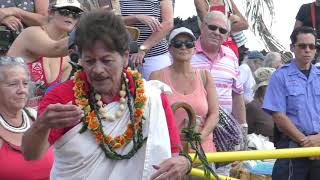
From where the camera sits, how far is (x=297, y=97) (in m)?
6.61

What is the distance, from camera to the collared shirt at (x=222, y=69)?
22.8 feet

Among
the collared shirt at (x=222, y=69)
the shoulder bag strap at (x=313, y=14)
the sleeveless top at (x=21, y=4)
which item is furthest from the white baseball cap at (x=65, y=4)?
the shoulder bag strap at (x=313, y=14)

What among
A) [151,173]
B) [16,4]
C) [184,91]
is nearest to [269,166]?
[184,91]

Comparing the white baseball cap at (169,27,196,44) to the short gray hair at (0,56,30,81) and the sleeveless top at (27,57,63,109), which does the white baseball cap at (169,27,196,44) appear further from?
the short gray hair at (0,56,30,81)

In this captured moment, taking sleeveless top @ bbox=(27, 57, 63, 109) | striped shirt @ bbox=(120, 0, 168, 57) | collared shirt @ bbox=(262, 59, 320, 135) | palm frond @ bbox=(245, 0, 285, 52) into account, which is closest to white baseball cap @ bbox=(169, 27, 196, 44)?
striped shirt @ bbox=(120, 0, 168, 57)

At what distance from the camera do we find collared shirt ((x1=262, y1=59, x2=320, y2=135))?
257 inches

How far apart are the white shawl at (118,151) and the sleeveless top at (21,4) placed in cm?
276

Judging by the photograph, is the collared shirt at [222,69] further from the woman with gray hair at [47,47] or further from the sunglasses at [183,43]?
the woman with gray hair at [47,47]

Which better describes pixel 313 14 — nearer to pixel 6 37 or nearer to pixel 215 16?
pixel 215 16

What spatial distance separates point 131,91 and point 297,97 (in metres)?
3.23

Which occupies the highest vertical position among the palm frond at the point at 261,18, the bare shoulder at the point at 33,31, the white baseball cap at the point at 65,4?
the white baseball cap at the point at 65,4

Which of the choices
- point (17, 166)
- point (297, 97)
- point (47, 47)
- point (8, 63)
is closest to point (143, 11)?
point (47, 47)

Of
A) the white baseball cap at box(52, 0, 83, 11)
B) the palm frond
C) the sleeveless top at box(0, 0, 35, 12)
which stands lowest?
the palm frond

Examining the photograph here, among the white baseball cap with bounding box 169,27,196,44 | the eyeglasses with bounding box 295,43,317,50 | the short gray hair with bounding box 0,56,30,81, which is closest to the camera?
the short gray hair with bounding box 0,56,30,81
